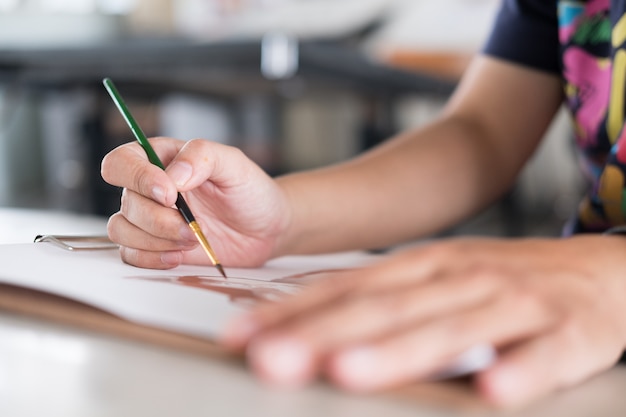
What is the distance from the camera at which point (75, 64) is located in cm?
175

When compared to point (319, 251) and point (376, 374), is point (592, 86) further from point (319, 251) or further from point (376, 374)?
point (376, 374)

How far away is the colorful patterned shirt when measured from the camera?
2.15 feet

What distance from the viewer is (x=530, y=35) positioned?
787mm

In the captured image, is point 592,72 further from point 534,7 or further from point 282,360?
point 282,360

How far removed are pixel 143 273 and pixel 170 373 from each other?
0.14 meters

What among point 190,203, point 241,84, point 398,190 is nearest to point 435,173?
Result: point 398,190

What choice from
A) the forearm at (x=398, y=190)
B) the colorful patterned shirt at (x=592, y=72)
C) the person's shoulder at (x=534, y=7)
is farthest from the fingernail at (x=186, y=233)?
the person's shoulder at (x=534, y=7)

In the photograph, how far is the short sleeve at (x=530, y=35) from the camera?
0.78 meters

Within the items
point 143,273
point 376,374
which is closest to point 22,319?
point 143,273

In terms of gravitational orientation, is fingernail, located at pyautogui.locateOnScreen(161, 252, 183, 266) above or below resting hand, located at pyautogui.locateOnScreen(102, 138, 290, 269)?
below

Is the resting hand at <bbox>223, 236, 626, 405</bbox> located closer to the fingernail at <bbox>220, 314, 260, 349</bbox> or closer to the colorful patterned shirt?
the fingernail at <bbox>220, 314, 260, 349</bbox>

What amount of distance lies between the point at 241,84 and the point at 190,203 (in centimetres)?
154

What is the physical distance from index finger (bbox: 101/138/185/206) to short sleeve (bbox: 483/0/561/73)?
Answer: 43 cm

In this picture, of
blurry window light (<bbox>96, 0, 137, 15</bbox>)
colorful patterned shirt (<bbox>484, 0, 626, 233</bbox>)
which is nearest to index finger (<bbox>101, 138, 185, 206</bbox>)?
colorful patterned shirt (<bbox>484, 0, 626, 233</bbox>)
